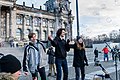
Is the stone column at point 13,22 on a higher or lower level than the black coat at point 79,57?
higher

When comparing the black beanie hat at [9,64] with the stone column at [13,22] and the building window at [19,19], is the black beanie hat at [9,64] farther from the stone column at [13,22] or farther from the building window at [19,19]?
the building window at [19,19]

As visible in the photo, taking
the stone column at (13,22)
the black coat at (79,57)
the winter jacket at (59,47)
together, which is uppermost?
the stone column at (13,22)

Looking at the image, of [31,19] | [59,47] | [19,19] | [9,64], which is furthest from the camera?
[31,19]

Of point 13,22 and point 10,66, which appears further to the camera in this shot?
point 13,22

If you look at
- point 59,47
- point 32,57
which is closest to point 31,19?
point 59,47

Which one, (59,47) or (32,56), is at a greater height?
(59,47)

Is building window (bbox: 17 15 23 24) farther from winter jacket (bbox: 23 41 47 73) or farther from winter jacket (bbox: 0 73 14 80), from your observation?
winter jacket (bbox: 0 73 14 80)

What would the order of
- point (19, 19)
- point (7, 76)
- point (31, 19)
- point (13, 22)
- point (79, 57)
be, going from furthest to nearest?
point (31, 19) → point (19, 19) → point (13, 22) → point (79, 57) → point (7, 76)

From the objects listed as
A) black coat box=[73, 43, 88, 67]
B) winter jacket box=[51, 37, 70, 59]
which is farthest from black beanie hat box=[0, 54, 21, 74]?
black coat box=[73, 43, 88, 67]

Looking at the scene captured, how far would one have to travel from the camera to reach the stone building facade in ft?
234

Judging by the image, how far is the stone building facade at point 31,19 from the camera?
7138cm

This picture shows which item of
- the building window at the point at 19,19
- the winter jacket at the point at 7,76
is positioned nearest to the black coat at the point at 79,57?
the winter jacket at the point at 7,76

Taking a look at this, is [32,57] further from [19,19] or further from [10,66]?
[19,19]

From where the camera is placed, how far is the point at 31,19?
86062 mm
